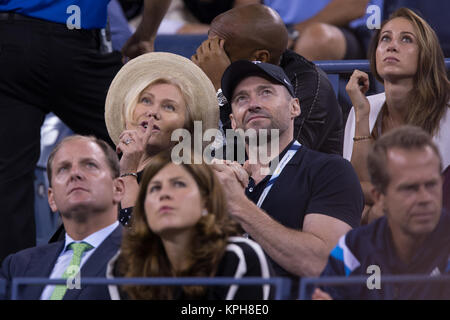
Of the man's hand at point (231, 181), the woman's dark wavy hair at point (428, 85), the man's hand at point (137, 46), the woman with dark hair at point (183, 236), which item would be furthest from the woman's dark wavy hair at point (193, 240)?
the man's hand at point (137, 46)

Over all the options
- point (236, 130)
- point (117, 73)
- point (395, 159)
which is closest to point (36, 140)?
point (117, 73)

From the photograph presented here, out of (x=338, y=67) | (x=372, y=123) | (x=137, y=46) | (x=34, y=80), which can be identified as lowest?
(x=372, y=123)

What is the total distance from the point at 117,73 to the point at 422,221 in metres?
1.67

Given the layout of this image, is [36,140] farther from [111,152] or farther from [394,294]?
[394,294]

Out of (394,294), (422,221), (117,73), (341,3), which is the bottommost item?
(394,294)

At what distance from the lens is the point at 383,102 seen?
3426 mm

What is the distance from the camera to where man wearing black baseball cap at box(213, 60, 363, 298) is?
8.93 feet

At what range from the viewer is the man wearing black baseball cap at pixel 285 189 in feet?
8.93

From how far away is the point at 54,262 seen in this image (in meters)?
2.65

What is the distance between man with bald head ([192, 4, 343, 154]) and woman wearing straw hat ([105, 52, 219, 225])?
23cm

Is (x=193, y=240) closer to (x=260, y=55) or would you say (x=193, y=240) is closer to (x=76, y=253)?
(x=76, y=253)

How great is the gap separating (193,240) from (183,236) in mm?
28

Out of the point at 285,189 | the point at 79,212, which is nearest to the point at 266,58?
the point at 285,189

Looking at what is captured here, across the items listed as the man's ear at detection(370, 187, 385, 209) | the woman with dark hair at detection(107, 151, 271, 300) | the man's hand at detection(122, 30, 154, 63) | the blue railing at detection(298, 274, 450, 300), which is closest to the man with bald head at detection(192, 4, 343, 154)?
the man's hand at detection(122, 30, 154, 63)
